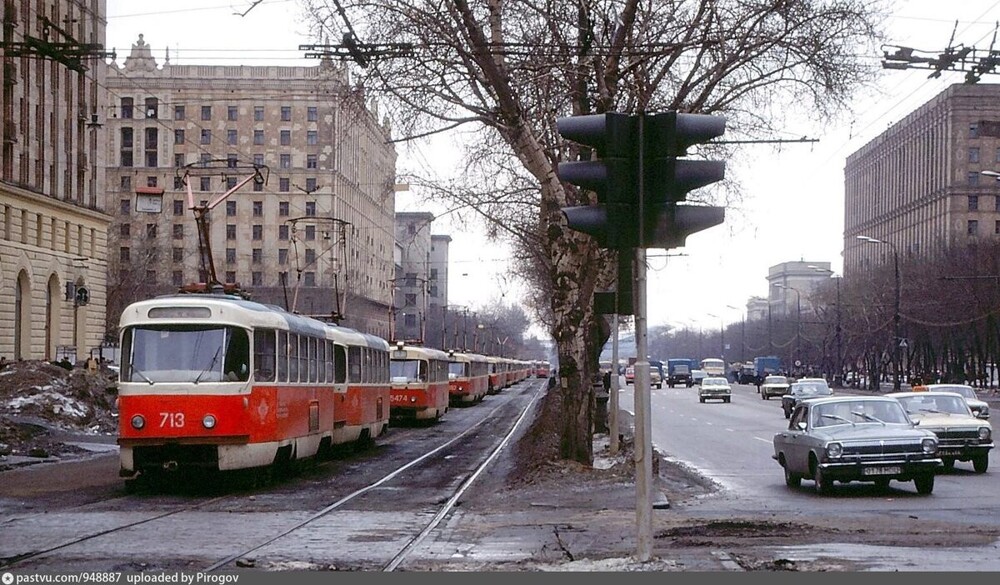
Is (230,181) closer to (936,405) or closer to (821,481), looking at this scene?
(936,405)

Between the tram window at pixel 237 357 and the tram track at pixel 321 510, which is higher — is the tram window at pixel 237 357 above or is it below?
above

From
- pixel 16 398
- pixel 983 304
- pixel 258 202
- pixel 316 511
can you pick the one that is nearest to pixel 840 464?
pixel 316 511

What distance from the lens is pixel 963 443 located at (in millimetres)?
23266

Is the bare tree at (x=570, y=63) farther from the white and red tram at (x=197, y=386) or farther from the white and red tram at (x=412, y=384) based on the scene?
the white and red tram at (x=412, y=384)

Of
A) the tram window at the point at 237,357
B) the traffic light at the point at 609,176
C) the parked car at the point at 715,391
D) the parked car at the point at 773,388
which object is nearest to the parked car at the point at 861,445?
the tram window at the point at 237,357

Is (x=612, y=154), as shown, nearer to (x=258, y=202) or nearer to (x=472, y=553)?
(x=472, y=553)

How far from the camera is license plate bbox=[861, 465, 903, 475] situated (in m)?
18.4

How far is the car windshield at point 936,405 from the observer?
24422 mm

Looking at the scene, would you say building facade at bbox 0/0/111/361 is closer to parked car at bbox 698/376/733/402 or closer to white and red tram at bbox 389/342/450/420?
white and red tram at bbox 389/342/450/420

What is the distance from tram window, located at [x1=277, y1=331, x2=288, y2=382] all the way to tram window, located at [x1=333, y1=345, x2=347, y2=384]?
5339 mm

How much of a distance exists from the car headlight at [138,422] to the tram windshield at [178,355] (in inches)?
19.3

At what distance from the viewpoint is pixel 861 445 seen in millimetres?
18609

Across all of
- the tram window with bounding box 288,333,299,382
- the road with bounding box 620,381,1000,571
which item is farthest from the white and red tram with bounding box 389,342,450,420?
the tram window with bounding box 288,333,299,382

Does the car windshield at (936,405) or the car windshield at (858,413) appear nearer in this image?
the car windshield at (858,413)
